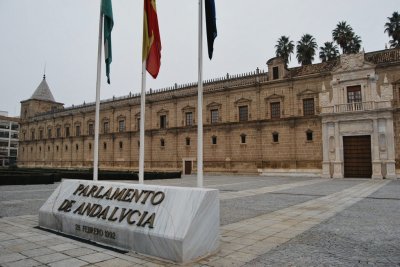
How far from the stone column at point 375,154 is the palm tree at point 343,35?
17.4 metres

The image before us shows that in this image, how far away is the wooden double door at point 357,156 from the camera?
25859mm

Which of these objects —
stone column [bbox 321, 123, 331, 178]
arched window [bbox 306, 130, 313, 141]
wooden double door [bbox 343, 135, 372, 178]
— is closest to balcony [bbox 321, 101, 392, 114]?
stone column [bbox 321, 123, 331, 178]

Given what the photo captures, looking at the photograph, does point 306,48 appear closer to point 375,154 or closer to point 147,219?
point 375,154

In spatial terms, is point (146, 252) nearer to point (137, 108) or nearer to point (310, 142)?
point (310, 142)

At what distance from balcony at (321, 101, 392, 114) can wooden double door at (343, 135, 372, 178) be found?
2.49m

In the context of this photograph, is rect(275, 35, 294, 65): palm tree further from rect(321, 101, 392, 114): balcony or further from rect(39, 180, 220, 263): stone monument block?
rect(39, 180, 220, 263): stone monument block

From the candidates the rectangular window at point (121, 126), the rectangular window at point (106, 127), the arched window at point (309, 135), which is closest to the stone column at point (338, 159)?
the arched window at point (309, 135)

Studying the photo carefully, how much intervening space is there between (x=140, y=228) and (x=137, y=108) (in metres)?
38.2

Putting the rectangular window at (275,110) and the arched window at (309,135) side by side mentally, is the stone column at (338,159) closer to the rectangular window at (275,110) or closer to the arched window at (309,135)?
the arched window at (309,135)

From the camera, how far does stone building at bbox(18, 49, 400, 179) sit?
25.5m

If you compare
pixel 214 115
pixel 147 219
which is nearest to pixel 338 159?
pixel 214 115

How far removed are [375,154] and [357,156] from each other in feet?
5.11

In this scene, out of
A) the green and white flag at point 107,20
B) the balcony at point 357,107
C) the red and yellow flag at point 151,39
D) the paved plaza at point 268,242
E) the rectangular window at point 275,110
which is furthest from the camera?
the rectangular window at point 275,110

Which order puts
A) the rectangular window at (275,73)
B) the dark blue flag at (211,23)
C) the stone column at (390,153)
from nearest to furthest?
1. the dark blue flag at (211,23)
2. the stone column at (390,153)
3. the rectangular window at (275,73)
